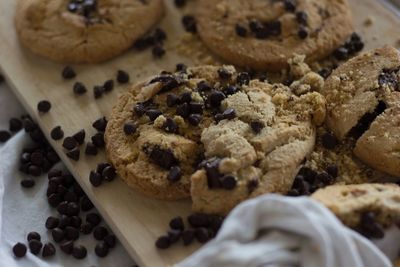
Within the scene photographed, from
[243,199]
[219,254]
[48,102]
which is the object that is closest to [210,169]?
[243,199]

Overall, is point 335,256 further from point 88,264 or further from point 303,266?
point 88,264

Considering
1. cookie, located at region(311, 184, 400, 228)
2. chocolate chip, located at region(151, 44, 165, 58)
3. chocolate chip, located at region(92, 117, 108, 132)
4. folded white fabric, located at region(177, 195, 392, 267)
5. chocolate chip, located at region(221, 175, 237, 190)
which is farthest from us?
chocolate chip, located at region(151, 44, 165, 58)

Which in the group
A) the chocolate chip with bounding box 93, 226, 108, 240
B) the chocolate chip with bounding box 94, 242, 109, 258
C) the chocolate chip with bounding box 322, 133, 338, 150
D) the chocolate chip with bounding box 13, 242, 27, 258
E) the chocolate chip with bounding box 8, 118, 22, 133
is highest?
the chocolate chip with bounding box 322, 133, 338, 150

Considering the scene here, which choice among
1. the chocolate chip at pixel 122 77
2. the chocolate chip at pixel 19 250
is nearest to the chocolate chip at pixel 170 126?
the chocolate chip at pixel 122 77

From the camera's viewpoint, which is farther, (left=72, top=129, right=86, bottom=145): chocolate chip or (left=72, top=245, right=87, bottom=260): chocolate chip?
(left=72, top=129, right=86, bottom=145): chocolate chip

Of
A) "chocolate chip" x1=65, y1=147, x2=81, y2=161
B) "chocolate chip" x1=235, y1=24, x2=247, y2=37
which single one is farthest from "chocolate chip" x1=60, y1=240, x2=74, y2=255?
"chocolate chip" x1=235, y1=24, x2=247, y2=37

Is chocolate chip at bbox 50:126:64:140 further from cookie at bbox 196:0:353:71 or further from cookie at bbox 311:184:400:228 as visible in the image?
cookie at bbox 311:184:400:228
